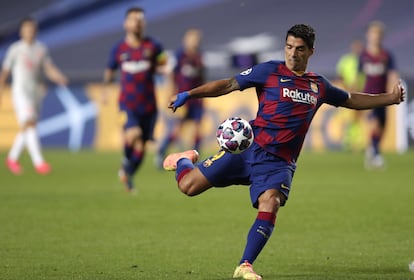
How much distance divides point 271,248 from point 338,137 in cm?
1663

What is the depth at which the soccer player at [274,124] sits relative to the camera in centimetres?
743

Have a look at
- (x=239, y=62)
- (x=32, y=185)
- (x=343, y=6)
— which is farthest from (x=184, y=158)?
(x=343, y=6)

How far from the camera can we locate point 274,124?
25.0 feet

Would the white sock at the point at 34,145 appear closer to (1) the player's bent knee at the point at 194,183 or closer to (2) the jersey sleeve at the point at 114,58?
(2) the jersey sleeve at the point at 114,58

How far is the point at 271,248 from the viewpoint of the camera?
898 cm

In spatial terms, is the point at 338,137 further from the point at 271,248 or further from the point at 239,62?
the point at 271,248

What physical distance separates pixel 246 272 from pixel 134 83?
745 centimetres

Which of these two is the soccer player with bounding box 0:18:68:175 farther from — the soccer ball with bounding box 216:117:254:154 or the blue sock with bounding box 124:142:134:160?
the soccer ball with bounding box 216:117:254:154

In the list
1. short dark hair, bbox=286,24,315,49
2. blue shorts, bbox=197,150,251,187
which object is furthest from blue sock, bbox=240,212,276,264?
short dark hair, bbox=286,24,315,49

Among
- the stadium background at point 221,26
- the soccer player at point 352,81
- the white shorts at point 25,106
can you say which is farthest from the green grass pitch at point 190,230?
the stadium background at point 221,26

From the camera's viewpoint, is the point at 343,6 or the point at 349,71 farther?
the point at 343,6

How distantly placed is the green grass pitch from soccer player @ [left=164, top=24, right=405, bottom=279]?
2.17 feet

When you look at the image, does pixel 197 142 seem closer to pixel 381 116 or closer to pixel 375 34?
pixel 381 116

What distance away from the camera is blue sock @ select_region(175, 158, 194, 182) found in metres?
7.98
